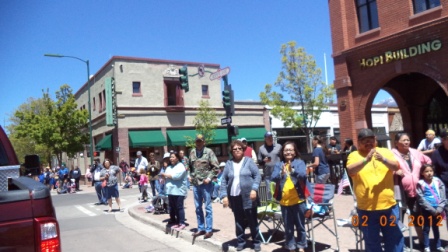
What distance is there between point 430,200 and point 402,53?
990 centimetres

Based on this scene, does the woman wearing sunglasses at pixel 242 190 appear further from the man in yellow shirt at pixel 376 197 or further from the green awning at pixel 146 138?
the green awning at pixel 146 138

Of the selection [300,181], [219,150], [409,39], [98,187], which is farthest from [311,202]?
[219,150]

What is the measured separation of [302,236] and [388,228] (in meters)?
1.49

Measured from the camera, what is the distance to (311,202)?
5.82 metres

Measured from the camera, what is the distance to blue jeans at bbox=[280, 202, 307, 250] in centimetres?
569

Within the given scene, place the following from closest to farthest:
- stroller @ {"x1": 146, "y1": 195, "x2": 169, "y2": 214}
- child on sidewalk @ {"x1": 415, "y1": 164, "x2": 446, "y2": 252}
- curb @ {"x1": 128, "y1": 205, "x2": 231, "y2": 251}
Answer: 1. child on sidewalk @ {"x1": 415, "y1": 164, "x2": 446, "y2": 252}
2. curb @ {"x1": 128, "y1": 205, "x2": 231, "y2": 251}
3. stroller @ {"x1": 146, "y1": 195, "x2": 169, "y2": 214}

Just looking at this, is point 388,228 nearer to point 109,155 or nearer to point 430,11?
point 430,11

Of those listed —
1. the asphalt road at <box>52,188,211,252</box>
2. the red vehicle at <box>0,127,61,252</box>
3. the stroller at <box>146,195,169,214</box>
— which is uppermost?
the red vehicle at <box>0,127,61,252</box>

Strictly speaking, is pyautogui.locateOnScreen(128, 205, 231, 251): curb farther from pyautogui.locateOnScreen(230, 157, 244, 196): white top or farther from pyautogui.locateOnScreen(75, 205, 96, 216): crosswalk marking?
pyautogui.locateOnScreen(75, 205, 96, 216): crosswalk marking

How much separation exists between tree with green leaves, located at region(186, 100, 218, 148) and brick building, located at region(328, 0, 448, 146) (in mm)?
14233

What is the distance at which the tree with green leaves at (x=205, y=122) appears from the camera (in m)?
29.2

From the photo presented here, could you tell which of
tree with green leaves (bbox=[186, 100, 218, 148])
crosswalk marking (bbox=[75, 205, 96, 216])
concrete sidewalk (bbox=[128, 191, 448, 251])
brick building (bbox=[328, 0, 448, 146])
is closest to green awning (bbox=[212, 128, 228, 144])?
tree with green leaves (bbox=[186, 100, 218, 148])
